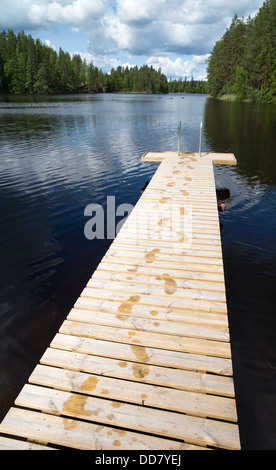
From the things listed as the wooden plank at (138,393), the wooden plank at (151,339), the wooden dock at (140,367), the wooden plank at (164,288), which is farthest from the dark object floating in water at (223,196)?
the wooden plank at (138,393)

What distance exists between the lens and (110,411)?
104 inches

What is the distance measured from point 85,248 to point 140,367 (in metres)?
5.04

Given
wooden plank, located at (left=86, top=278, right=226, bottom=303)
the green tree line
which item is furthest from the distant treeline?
wooden plank, located at (left=86, top=278, right=226, bottom=303)

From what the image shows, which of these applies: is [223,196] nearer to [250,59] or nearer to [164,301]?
[164,301]

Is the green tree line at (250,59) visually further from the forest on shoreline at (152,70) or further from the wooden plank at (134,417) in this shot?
the wooden plank at (134,417)

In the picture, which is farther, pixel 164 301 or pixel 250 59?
pixel 250 59

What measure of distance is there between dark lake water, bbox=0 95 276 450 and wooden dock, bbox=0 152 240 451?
1209 mm

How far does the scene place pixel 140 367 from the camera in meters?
3.09

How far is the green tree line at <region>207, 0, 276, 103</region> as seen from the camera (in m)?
54.0

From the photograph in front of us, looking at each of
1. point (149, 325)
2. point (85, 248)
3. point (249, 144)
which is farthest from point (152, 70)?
point (149, 325)

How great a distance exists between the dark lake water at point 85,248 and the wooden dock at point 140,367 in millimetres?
1209

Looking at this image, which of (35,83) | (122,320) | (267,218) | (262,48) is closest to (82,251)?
(122,320)
